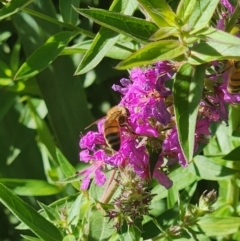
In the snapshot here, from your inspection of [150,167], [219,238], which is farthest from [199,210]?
[219,238]

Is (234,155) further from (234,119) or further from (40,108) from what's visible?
(40,108)

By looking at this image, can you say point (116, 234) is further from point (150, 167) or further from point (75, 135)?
point (75, 135)

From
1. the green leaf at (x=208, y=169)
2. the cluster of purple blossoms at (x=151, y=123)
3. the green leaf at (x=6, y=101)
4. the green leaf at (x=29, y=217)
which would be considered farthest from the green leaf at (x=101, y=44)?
the green leaf at (x=6, y=101)

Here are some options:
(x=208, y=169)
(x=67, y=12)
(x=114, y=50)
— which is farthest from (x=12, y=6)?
(x=208, y=169)

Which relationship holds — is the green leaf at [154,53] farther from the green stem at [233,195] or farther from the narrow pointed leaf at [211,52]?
the green stem at [233,195]

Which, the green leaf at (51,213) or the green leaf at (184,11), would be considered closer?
the green leaf at (184,11)

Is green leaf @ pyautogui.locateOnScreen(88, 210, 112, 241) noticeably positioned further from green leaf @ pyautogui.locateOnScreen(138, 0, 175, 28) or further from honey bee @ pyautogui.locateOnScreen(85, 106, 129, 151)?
green leaf @ pyautogui.locateOnScreen(138, 0, 175, 28)
